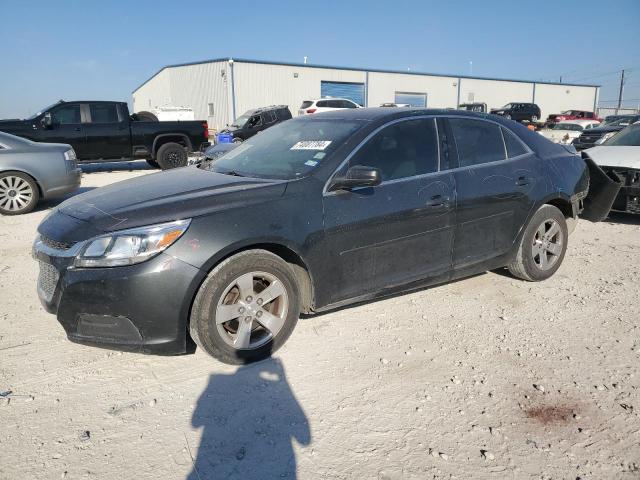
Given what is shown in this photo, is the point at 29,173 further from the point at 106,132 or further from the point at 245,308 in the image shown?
the point at 245,308

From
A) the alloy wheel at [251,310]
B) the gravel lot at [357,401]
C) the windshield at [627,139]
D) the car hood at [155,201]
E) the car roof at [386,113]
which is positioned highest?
the car roof at [386,113]

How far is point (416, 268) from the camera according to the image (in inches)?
140

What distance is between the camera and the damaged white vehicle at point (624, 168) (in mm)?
6383

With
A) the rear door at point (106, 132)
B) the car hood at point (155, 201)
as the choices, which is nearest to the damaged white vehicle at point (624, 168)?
the car hood at point (155, 201)

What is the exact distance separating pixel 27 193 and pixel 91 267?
601 cm

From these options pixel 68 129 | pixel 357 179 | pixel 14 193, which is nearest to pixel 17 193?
pixel 14 193

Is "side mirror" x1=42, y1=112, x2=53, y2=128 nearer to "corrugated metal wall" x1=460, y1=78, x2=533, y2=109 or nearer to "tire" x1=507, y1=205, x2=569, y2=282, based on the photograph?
"tire" x1=507, y1=205, x2=569, y2=282

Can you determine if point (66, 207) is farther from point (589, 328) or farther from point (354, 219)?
point (589, 328)

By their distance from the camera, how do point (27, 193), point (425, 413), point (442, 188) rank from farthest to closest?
point (27, 193)
point (442, 188)
point (425, 413)

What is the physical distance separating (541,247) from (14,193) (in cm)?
772

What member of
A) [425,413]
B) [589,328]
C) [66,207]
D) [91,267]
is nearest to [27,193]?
[66,207]

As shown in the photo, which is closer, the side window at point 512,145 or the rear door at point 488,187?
the rear door at point 488,187

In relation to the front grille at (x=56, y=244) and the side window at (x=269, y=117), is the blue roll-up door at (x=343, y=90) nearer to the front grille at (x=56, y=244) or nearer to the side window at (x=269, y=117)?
the side window at (x=269, y=117)

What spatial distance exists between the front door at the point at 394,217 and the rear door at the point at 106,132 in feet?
34.8
